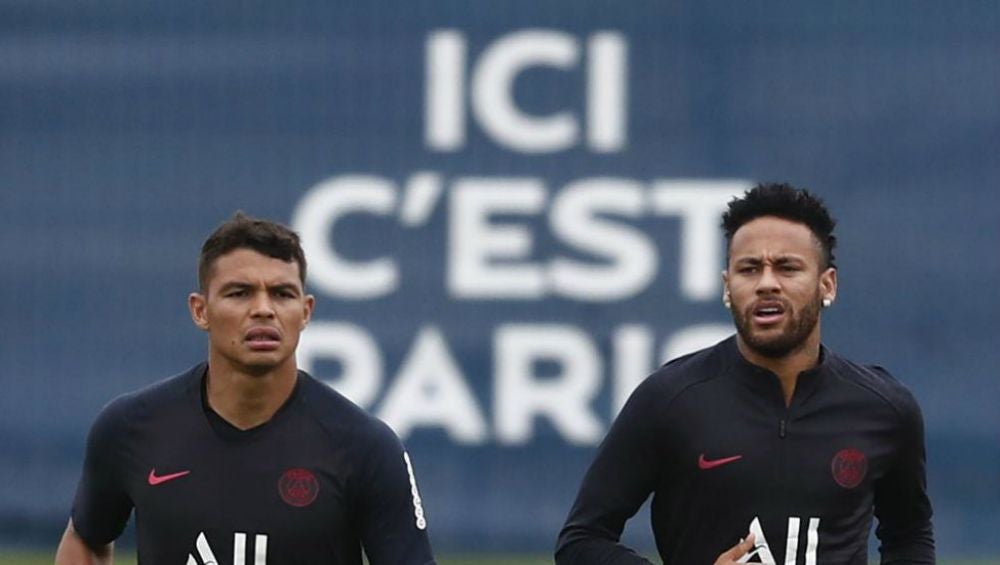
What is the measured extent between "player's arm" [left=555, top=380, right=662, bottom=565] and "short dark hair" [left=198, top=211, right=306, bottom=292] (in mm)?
915

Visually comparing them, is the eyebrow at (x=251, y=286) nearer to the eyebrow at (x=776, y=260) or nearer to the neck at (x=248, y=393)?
the neck at (x=248, y=393)

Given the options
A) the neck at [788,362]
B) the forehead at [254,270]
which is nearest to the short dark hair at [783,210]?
the neck at [788,362]

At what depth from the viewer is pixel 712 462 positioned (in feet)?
20.3

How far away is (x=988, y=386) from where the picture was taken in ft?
34.5

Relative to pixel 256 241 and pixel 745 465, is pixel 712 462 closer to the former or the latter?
pixel 745 465

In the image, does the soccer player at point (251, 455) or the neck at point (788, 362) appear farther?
the neck at point (788, 362)

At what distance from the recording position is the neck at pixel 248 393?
6.25 m

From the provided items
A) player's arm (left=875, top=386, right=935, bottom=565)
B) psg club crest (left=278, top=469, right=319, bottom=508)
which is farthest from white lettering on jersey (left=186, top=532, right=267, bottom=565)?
player's arm (left=875, top=386, right=935, bottom=565)

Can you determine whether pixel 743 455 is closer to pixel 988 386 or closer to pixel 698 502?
pixel 698 502

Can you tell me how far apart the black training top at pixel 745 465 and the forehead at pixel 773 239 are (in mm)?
297

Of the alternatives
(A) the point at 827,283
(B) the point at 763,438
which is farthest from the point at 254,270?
(A) the point at 827,283

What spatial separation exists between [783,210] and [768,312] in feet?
0.99

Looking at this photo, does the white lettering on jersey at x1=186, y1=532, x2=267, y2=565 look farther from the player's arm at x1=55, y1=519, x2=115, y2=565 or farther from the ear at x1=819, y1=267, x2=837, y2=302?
the ear at x1=819, y1=267, x2=837, y2=302

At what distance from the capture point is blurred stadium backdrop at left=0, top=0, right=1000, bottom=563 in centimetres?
1057
